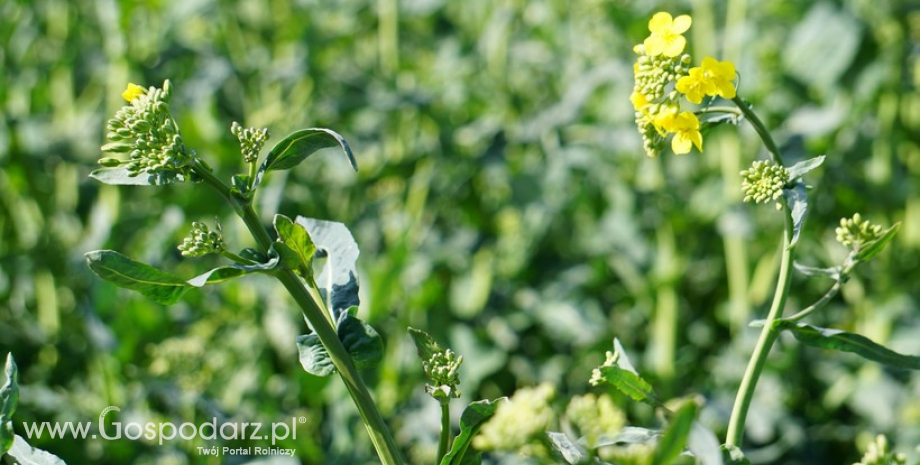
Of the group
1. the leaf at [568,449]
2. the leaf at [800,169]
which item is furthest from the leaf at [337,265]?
the leaf at [800,169]

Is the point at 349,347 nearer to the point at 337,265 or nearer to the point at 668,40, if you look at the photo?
the point at 337,265

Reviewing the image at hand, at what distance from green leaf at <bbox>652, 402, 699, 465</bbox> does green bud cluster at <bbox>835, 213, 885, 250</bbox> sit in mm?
441

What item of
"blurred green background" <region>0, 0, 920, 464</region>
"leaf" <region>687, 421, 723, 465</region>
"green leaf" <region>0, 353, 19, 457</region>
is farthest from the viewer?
"blurred green background" <region>0, 0, 920, 464</region>

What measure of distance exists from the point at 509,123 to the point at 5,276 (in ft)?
5.34

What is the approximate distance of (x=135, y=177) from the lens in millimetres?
925

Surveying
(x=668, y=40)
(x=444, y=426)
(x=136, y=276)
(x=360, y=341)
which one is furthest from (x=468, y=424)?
(x=668, y=40)

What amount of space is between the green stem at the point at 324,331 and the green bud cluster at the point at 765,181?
1.42ft

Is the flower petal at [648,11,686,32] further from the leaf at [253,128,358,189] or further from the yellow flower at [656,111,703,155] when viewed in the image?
the leaf at [253,128,358,189]

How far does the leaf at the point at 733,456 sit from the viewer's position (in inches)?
33.1

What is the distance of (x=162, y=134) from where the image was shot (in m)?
0.92

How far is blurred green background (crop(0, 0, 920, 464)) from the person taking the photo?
248cm

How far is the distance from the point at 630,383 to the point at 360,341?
0.27 meters

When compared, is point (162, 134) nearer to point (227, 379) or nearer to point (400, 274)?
point (400, 274)

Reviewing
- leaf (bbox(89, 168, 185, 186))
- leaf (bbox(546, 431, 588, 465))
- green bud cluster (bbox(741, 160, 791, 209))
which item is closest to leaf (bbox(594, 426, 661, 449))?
leaf (bbox(546, 431, 588, 465))
